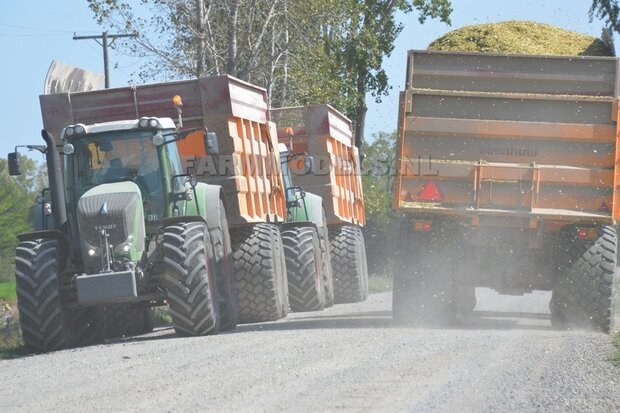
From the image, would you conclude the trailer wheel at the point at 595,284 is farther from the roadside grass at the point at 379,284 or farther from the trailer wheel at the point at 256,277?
the roadside grass at the point at 379,284

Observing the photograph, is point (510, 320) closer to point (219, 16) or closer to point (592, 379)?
point (592, 379)

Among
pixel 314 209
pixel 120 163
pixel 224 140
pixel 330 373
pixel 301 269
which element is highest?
pixel 224 140

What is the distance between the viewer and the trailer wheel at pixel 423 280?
1388cm

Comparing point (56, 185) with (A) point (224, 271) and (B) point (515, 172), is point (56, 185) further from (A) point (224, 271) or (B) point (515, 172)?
(B) point (515, 172)

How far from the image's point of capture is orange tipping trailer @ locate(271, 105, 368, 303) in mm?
20781

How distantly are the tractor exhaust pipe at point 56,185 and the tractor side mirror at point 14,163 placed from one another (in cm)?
34

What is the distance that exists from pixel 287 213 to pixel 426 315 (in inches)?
218

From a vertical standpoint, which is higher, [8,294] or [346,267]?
[346,267]

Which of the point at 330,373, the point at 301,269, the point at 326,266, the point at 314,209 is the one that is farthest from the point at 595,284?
the point at 326,266

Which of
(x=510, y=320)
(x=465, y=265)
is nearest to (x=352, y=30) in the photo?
(x=510, y=320)

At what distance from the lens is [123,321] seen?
15.3 meters

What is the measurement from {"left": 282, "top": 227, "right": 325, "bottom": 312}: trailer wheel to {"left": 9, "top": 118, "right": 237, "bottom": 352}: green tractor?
380cm

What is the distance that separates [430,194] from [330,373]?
471cm

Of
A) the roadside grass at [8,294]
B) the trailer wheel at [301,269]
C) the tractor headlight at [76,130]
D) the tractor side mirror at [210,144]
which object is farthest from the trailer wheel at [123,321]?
the roadside grass at [8,294]
